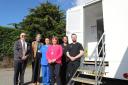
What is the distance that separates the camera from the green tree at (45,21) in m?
19.1

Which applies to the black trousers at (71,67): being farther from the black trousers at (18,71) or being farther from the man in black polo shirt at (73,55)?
the black trousers at (18,71)

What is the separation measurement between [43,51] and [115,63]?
8.69 ft

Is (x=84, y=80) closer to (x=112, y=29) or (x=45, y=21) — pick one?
(x=112, y=29)

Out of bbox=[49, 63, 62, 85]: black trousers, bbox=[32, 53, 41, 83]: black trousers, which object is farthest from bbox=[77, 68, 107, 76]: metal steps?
bbox=[32, 53, 41, 83]: black trousers

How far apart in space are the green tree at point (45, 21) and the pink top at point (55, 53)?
10.7 metres

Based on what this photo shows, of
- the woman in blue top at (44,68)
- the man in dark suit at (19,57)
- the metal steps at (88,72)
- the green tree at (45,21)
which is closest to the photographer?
the metal steps at (88,72)

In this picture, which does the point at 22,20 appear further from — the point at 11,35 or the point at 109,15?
the point at 109,15

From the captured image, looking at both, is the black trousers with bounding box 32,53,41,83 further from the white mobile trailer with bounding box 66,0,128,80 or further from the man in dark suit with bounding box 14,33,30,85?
the white mobile trailer with bounding box 66,0,128,80

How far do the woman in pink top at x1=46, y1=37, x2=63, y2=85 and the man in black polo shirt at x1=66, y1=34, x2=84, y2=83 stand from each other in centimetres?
30

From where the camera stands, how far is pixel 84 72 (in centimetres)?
821

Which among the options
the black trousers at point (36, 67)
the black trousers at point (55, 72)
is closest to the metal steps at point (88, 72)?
the black trousers at point (55, 72)

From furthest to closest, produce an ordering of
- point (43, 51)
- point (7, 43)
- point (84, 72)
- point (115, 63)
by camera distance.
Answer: point (7, 43) → point (43, 51) → point (84, 72) → point (115, 63)

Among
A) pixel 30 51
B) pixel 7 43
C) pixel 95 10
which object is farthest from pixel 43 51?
pixel 7 43

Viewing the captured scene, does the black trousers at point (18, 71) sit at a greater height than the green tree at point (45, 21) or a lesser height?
lesser
